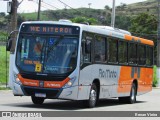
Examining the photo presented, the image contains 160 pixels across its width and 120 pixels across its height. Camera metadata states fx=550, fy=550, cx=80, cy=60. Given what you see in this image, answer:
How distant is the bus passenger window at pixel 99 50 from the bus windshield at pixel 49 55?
5.59ft

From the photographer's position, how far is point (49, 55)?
739 inches

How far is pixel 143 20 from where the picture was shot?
10700 centimetres

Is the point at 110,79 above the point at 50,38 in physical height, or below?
below

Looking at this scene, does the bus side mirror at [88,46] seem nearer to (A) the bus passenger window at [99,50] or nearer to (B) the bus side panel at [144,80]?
(A) the bus passenger window at [99,50]

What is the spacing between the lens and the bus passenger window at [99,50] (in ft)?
66.7

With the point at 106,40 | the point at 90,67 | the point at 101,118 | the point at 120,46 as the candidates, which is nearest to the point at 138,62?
the point at 120,46

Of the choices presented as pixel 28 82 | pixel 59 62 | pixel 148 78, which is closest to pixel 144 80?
pixel 148 78

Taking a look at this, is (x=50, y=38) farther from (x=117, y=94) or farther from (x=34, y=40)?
(x=117, y=94)

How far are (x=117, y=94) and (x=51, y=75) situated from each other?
5.24m

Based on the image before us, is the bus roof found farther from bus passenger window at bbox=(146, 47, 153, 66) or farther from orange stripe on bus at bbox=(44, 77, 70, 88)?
orange stripe on bus at bbox=(44, 77, 70, 88)

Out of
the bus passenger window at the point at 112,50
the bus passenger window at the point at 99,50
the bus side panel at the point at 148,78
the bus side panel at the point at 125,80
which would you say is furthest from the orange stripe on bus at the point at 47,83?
the bus side panel at the point at 148,78

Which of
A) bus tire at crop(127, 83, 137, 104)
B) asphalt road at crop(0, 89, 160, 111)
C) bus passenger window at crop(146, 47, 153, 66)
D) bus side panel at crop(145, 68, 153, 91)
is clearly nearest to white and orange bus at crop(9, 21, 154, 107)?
asphalt road at crop(0, 89, 160, 111)

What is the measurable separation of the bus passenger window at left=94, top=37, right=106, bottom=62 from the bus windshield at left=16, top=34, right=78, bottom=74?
1.70 metres

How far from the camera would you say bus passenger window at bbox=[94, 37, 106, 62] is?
20344mm
